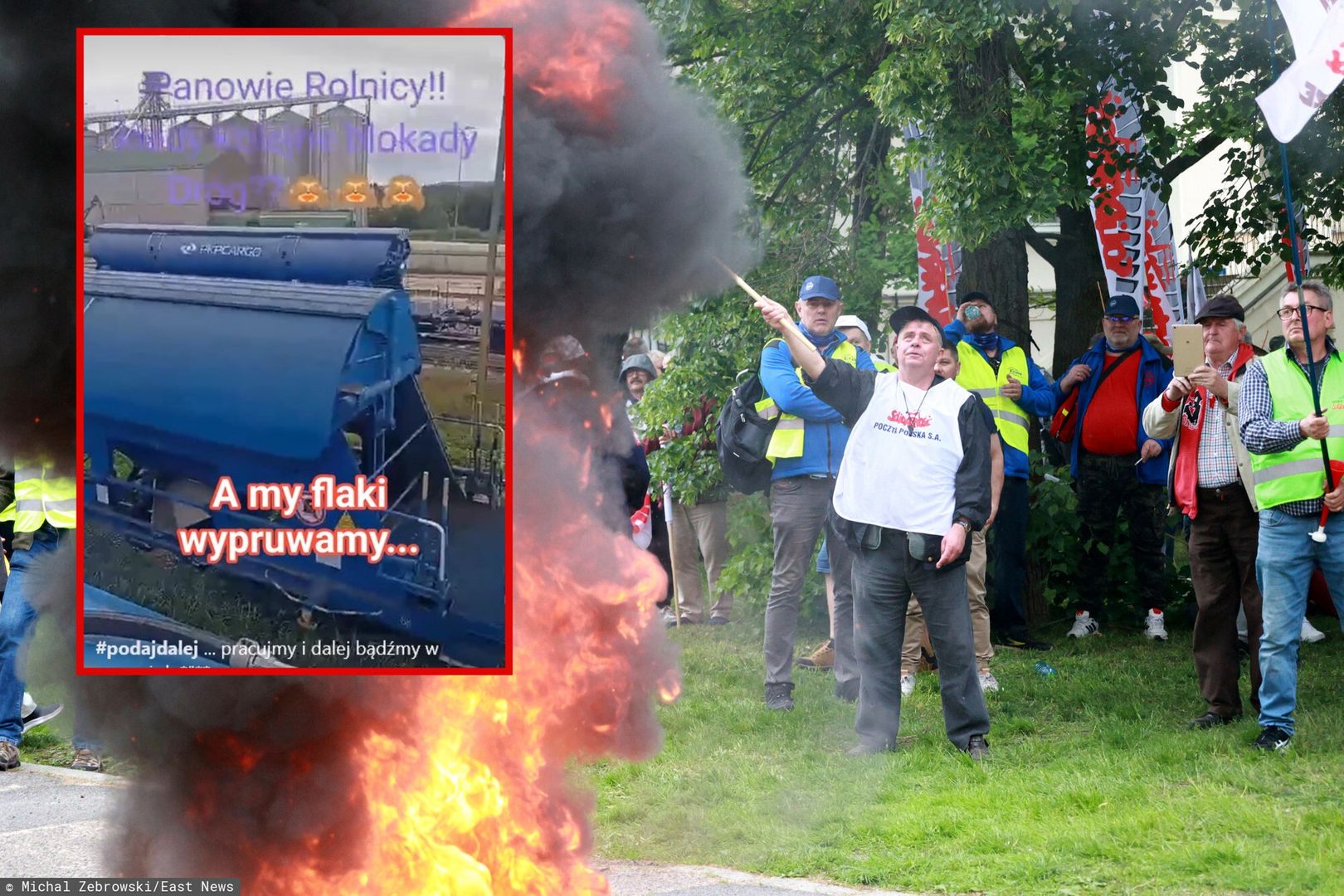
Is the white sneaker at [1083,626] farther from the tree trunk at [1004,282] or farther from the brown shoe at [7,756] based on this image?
the brown shoe at [7,756]

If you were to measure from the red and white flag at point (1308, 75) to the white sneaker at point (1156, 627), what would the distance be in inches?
153

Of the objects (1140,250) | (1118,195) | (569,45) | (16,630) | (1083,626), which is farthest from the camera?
(1140,250)

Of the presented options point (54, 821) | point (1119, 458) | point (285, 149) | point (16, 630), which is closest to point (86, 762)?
point (16, 630)

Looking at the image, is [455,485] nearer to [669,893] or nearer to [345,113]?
[345,113]

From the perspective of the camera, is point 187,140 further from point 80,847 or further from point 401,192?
point 80,847

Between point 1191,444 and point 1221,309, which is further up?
point 1221,309

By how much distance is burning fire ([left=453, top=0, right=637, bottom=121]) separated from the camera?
Answer: 4.92 meters

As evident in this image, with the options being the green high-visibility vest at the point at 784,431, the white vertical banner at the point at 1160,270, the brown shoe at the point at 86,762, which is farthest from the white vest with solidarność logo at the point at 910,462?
the white vertical banner at the point at 1160,270

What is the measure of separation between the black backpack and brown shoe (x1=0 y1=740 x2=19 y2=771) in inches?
156

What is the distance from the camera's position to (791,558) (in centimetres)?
779

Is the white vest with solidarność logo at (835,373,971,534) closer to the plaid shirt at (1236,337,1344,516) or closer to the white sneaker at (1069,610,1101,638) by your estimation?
the plaid shirt at (1236,337,1344,516)

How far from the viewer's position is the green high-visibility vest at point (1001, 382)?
8773 mm

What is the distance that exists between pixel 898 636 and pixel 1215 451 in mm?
1728

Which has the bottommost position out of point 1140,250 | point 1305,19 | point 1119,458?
point 1119,458
